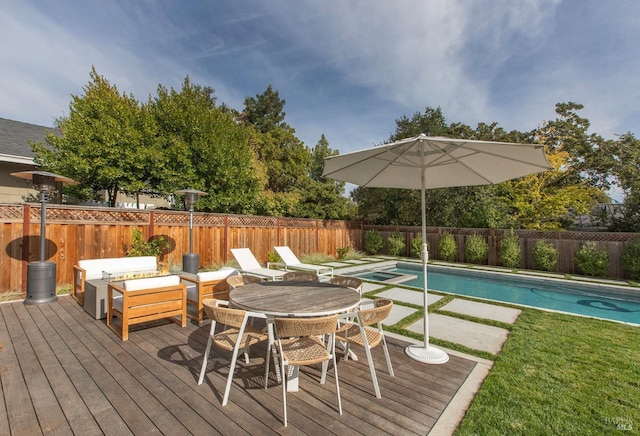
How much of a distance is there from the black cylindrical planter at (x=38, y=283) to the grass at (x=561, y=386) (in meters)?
6.45

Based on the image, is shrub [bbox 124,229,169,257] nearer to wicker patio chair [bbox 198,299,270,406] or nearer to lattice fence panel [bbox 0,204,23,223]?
lattice fence panel [bbox 0,204,23,223]

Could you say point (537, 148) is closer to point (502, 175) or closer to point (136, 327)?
point (502, 175)

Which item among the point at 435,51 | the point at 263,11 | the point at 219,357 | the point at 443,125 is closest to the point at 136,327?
the point at 219,357

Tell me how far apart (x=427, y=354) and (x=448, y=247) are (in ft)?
32.6

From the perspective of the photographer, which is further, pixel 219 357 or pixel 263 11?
pixel 263 11

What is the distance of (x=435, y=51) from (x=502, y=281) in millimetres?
7450

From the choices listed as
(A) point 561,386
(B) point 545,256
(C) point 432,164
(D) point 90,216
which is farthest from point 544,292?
(D) point 90,216

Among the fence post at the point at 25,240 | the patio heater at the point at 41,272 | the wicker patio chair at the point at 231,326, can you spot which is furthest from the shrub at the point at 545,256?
the fence post at the point at 25,240

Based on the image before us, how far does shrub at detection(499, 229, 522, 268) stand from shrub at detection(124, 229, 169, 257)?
11.7 m

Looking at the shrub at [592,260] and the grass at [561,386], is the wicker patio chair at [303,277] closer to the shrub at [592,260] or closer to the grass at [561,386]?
the grass at [561,386]

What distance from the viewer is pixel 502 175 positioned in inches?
142

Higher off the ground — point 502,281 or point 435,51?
point 435,51

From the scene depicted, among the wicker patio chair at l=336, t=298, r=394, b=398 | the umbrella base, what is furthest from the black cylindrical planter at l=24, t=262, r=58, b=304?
the umbrella base

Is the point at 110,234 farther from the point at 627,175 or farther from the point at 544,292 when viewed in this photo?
the point at 627,175
